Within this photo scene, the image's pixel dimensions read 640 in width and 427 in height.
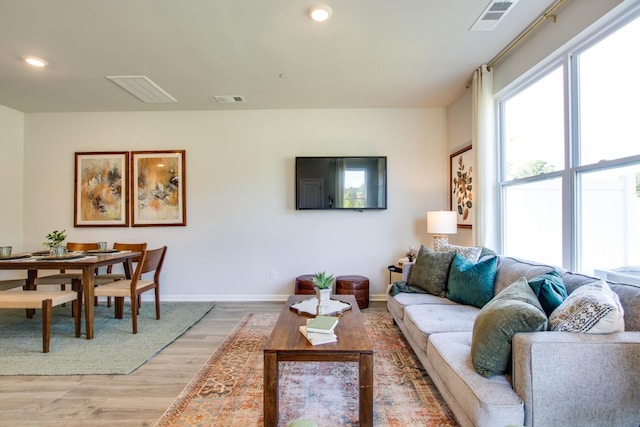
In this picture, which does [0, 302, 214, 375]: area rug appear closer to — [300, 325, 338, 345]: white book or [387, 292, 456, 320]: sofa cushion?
[300, 325, 338, 345]: white book

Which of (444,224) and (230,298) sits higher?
(444,224)

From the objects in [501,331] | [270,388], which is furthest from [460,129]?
[270,388]

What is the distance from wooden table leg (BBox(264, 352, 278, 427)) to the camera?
1579mm

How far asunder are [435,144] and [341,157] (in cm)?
136

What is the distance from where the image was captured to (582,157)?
217cm

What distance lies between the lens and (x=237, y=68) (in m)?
3.11

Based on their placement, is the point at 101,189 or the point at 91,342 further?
the point at 101,189

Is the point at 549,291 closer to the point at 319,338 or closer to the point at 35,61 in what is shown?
the point at 319,338

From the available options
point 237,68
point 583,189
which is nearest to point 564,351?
point 583,189

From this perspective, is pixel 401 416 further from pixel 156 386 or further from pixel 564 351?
pixel 156 386

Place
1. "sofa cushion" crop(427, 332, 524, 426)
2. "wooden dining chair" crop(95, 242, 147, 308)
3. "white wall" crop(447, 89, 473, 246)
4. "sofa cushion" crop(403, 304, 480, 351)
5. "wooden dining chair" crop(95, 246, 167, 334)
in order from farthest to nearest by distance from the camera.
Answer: "white wall" crop(447, 89, 473, 246) → "wooden dining chair" crop(95, 242, 147, 308) → "wooden dining chair" crop(95, 246, 167, 334) → "sofa cushion" crop(403, 304, 480, 351) → "sofa cushion" crop(427, 332, 524, 426)

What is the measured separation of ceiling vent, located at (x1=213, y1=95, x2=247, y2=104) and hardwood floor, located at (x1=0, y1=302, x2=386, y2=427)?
2921mm

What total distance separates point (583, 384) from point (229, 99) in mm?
4134

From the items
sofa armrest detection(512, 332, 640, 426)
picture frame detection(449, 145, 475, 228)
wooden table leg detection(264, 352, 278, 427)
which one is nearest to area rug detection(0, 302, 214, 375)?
wooden table leg detection(264, 352, 278, 427)
